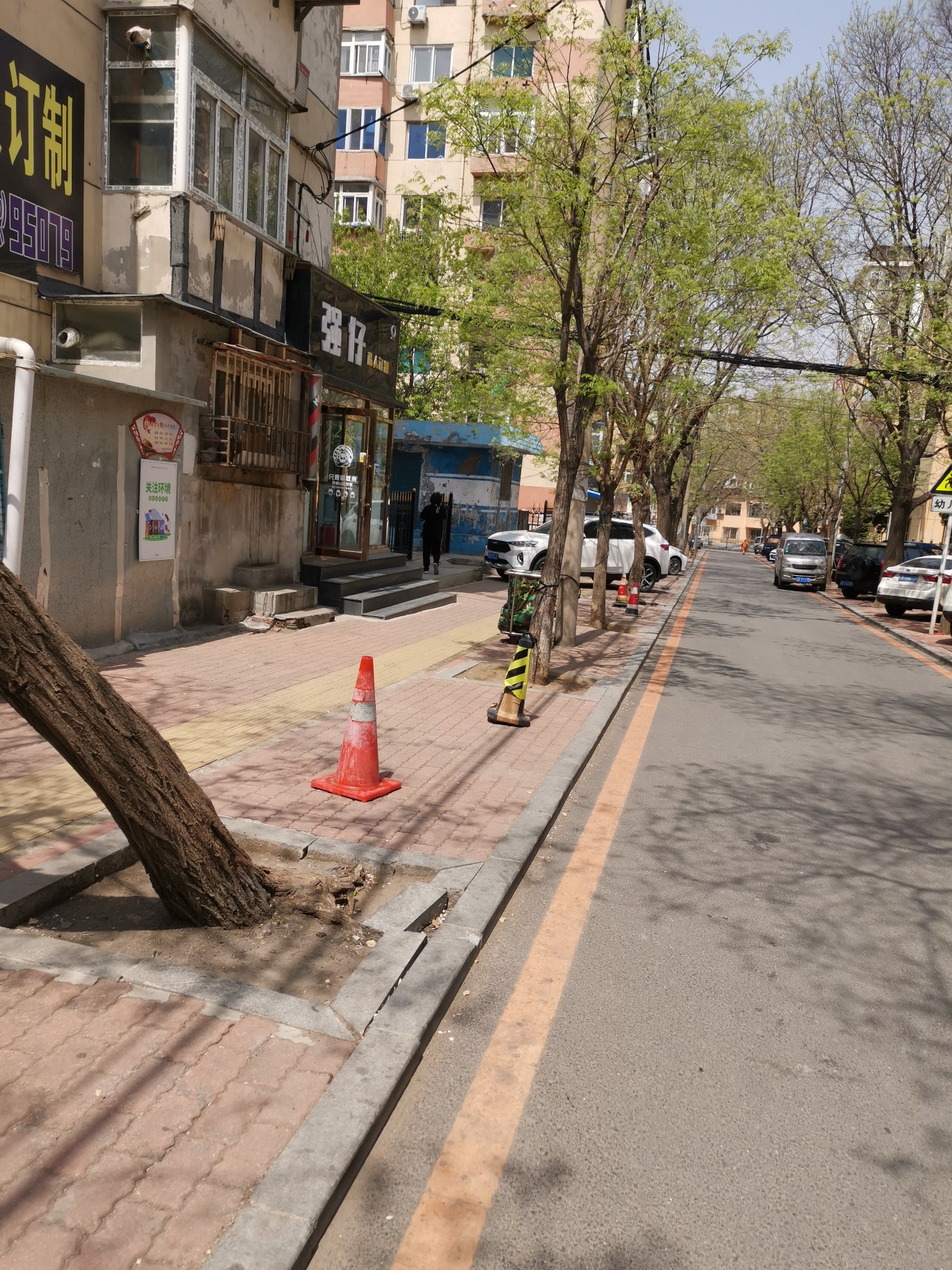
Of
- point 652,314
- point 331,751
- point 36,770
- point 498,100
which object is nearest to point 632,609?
point 652,314

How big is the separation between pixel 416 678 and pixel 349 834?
188 inches

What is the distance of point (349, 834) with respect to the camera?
5.18 meters

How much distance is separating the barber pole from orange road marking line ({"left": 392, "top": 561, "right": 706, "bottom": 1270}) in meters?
10.3

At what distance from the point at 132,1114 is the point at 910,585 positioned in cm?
2279

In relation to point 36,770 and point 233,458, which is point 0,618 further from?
point 233,458

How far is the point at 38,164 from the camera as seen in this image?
9.52 meters

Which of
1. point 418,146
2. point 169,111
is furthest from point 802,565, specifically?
point 169,111

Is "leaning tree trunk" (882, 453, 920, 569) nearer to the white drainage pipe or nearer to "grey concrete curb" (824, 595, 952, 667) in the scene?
"grey concrete curb" (824, 595, 952, 667)

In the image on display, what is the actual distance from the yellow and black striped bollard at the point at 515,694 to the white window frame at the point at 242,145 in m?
6.78

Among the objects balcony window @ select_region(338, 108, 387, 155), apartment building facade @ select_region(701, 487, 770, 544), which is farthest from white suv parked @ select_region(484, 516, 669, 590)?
apartment building facade @ select_region(701, 487, 770, 544)

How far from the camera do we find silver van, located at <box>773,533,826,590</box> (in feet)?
106

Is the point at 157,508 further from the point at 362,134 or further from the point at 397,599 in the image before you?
the point at 362,134

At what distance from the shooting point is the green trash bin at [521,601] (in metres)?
11.3

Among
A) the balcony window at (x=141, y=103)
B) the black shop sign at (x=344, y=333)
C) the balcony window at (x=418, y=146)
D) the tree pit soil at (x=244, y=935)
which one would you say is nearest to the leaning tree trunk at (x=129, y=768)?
the tree pit soil at (x=244, y=935)
